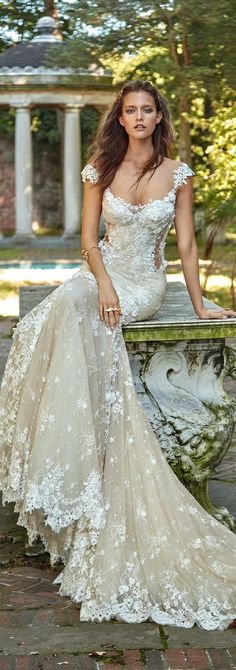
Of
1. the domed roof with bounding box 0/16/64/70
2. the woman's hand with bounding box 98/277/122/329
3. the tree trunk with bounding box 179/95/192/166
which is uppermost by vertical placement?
the domed roof with bounding box 0/16/64/70

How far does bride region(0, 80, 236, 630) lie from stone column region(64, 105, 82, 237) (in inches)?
794

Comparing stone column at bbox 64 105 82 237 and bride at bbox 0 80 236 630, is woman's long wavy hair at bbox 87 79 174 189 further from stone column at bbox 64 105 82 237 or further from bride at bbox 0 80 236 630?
stone column at bbox 64 105 82 237

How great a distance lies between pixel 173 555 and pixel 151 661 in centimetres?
61

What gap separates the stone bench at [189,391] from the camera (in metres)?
4.64

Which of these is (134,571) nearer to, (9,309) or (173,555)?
(173,555)

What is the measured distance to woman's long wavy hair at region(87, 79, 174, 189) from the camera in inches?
183

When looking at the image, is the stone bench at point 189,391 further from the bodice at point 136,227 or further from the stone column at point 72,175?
the stone column at point 72,175

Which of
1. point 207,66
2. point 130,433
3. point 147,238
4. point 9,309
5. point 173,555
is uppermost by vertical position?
point 207,66

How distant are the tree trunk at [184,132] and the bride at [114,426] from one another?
1269cm

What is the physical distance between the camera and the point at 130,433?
4.29 metres

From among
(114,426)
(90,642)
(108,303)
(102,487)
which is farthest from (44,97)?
(90,642)

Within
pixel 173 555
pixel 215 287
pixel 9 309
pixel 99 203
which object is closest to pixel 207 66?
pixel 215 287

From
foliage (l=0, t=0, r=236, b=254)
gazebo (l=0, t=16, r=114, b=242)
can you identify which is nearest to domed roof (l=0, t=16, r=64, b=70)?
gazebo (l=0, t=16, r=114, b=242)

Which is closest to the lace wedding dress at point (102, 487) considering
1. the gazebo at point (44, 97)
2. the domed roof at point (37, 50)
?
the gazebo at point (44, 97)
